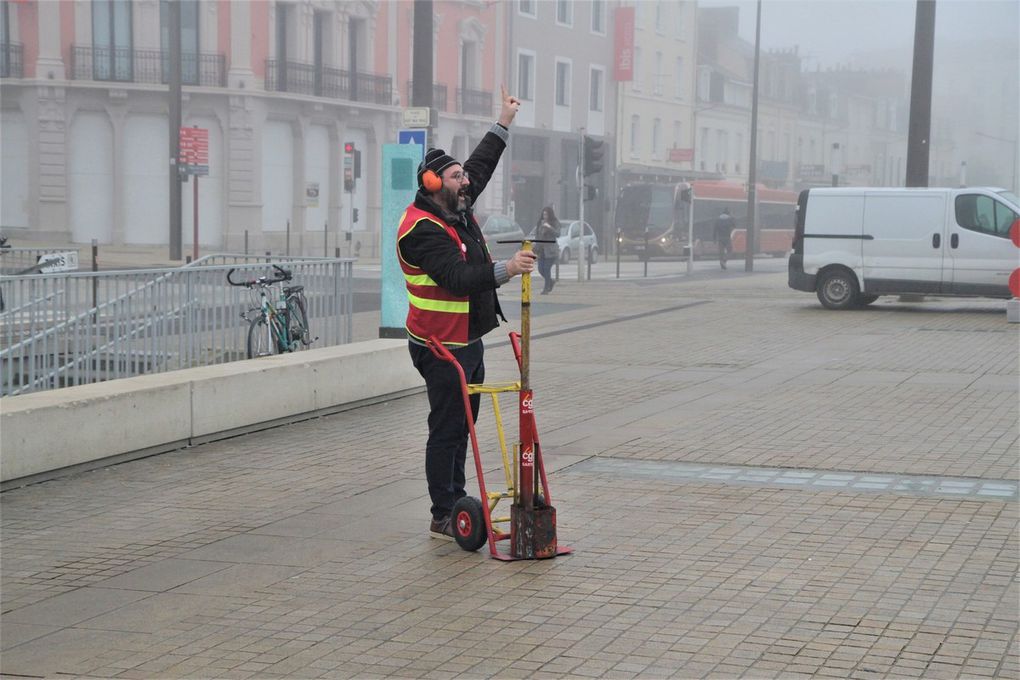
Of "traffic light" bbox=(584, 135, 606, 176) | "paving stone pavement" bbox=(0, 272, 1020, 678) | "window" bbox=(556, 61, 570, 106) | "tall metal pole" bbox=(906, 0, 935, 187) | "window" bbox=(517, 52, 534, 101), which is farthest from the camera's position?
"window" bbox=(556, 61, 570, 106)

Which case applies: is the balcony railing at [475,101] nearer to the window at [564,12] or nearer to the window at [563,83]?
the window at [563,83]

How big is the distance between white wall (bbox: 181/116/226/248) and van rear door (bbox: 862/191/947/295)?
1063 inches

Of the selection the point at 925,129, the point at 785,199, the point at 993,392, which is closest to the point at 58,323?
the point at 993,392

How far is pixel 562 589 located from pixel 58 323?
14.4 ft

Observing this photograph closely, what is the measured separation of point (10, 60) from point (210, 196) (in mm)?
7034

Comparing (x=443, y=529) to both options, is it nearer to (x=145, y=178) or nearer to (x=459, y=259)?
(x=459, y=259)

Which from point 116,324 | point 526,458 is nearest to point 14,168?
point 116,324

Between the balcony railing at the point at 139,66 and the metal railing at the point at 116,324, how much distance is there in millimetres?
33669

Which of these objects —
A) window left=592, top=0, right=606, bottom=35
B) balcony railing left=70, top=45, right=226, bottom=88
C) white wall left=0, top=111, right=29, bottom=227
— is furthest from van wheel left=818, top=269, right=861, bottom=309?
window left=592, top=0, right=606, bottom=35

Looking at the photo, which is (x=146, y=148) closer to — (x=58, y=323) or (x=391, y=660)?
(x=58, y=323)

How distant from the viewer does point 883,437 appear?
957 centimetres

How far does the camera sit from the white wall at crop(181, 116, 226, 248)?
43906 mm

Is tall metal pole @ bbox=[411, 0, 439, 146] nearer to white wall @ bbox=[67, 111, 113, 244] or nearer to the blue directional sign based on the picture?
the blue directional sign

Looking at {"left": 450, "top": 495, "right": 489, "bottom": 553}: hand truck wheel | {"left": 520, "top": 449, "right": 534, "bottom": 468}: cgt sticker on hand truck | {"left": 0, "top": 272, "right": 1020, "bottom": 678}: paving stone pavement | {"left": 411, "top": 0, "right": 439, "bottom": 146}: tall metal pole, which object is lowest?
{"left": 0, "top": 272, "right": 1020, "bottom": 678}: paving stone pavement
